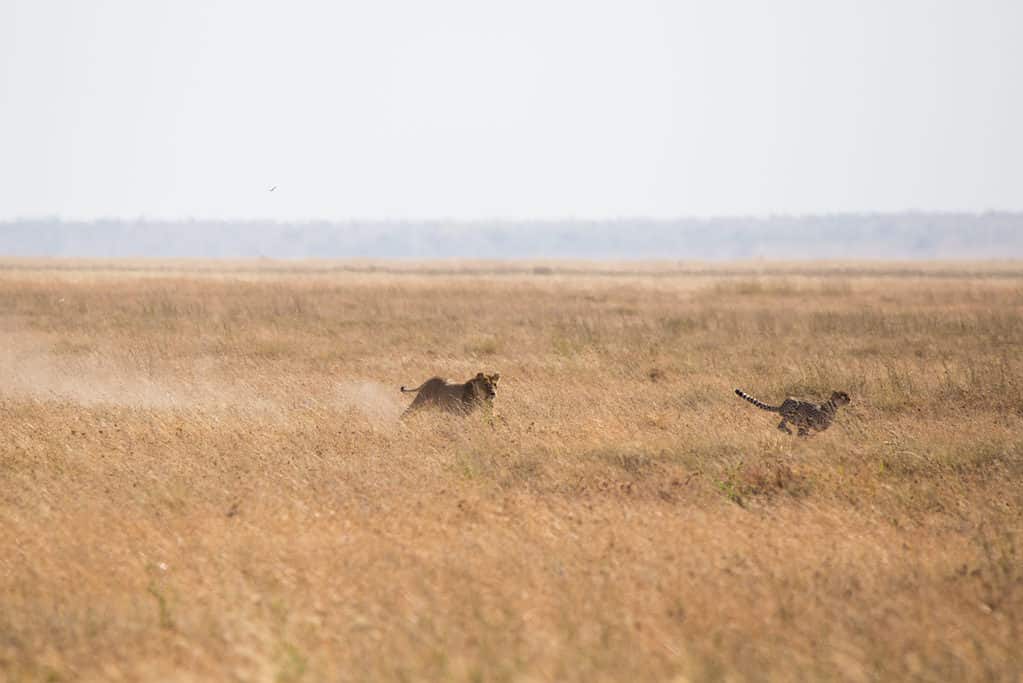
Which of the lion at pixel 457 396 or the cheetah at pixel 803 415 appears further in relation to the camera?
the lion at pixel 457 396

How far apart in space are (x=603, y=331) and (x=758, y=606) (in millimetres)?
16807

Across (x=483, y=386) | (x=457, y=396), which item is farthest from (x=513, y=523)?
(x=483, y=386)

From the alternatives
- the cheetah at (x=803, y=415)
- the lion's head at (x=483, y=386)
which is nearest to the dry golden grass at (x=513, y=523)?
the cheetah at (x=803, y=415)

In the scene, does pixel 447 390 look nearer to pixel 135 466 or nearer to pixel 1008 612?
pixel 135 466

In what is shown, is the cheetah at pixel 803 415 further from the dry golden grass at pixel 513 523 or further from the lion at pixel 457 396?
the lion at pixel 457 396

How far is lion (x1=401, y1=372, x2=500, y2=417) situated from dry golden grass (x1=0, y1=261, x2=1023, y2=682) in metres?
0.36

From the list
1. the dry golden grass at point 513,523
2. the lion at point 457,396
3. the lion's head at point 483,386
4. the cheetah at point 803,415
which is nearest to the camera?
the dry golden grass at point 513,523

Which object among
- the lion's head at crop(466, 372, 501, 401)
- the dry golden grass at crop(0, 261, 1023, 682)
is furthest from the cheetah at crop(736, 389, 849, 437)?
the lion's head at crop(466, 372, 501, 401)

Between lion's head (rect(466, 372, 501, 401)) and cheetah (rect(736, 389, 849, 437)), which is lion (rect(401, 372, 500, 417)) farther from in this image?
cheetah (rect(736, 389, 849, 437))

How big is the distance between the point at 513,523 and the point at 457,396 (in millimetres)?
4418

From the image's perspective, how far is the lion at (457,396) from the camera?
11880 millimetres

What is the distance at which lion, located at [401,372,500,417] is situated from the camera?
11880mm

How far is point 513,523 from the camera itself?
7.64 metres

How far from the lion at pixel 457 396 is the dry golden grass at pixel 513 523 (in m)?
0.36
